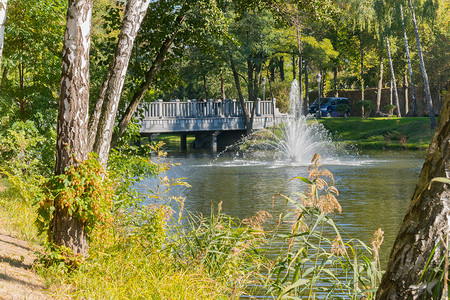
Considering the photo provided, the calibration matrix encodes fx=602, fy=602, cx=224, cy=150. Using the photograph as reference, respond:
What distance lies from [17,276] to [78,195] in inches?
36.5

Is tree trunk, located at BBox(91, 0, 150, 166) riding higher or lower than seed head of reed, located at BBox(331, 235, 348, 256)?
higher

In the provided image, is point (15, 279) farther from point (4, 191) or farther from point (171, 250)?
point (4, 191)

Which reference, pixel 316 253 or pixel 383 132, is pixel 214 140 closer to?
pixel 383 132

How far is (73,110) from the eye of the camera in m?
5.86

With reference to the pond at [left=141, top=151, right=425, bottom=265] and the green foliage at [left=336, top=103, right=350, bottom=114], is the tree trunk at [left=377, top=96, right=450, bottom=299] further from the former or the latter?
the green foliage at [left=336, top=103, right=350, bottom=114]

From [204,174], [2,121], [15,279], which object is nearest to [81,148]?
[15,279]

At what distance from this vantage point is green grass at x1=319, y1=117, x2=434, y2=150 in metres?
35.6

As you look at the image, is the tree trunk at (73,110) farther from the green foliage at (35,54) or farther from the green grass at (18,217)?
the green foliage at (35,54)

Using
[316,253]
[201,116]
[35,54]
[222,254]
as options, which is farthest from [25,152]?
[201,116]

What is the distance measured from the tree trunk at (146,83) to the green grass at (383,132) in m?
26.2

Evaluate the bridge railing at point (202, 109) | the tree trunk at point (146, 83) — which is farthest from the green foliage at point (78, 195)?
the bridge railing at point (202, 109)

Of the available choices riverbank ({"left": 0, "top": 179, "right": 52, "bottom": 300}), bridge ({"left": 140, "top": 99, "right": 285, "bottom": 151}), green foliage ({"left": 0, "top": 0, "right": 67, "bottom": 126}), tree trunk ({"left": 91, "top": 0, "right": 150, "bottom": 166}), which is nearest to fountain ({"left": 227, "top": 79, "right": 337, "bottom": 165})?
bridge ({"left": 140, "top": 99, "right": 285, "bottom": 151})

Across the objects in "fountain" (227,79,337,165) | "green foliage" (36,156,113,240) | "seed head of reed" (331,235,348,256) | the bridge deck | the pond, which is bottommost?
the pond

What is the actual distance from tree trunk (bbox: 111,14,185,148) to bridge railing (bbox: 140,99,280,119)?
26.8 metres
